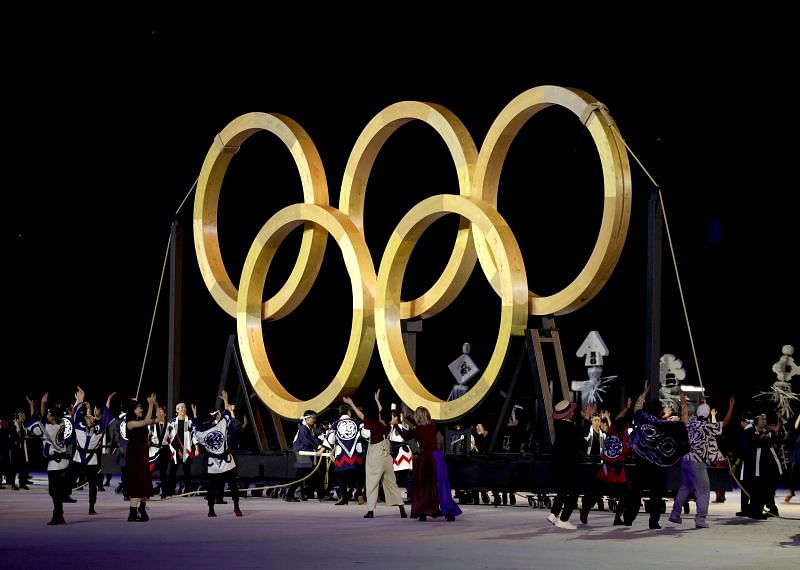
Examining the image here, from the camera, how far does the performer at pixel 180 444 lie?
2339cm

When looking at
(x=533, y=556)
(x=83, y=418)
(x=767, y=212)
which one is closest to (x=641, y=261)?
(x=767, y=212)

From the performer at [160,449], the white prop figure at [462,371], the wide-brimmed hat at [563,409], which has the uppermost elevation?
the white prop figure at [462,371]

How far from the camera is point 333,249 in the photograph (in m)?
35.7

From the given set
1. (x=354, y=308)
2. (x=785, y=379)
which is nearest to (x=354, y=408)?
(x=354, y=308)

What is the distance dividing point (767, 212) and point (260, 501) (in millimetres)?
15969

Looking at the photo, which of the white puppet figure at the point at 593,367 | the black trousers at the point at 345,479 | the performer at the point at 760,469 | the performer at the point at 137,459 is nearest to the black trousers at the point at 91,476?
the performer at the point at 137,459

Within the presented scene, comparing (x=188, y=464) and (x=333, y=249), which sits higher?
(x=333, y=249)

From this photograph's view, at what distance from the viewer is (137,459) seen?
1809 cm

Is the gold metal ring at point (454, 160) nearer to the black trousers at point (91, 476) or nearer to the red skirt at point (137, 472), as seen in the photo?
the black trousers at point (91, 476)

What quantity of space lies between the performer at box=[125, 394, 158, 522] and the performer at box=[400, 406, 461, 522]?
11.5 feet

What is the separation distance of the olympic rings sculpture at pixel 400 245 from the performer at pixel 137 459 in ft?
17.1

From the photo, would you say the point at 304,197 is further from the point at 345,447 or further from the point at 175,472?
the point at 175,472

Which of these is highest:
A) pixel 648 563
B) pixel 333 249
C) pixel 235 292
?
pixel 333 249

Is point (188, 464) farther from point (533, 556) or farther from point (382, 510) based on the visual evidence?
point (533, 556)
